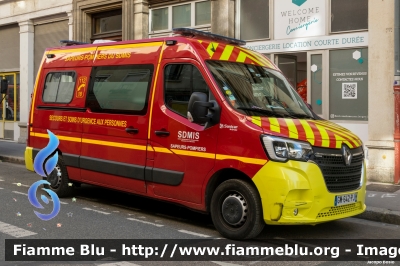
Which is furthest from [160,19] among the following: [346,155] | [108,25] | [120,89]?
[346,155]

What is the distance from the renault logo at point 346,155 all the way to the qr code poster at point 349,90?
5377 millimetres

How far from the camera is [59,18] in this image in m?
19.5

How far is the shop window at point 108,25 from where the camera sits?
1743 cm

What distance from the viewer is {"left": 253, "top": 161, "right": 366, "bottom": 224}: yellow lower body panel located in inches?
233

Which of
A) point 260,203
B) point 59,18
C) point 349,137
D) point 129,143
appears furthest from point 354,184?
point 59,18

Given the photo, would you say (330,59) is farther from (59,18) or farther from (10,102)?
(10,102)

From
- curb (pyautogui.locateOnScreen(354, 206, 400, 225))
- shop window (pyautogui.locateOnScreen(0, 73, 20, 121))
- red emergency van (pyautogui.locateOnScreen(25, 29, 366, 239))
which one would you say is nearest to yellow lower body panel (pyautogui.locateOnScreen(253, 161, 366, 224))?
red emergency van (pyautogui.locateOnScreen(25, 29, 366, 239))

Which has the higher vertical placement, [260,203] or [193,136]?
[193,136]

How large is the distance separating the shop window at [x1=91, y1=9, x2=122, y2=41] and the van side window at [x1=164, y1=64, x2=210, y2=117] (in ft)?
34.5

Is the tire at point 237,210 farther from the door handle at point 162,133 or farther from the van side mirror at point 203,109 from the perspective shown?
the door handle at point 162,133

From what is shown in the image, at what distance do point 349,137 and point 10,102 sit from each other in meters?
17.8

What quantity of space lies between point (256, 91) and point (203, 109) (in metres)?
0.91

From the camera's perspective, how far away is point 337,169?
20.6 ft

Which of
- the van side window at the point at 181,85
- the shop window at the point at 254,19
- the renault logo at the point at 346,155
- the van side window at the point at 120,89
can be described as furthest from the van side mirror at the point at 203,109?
the shop window at the point at 254,19
